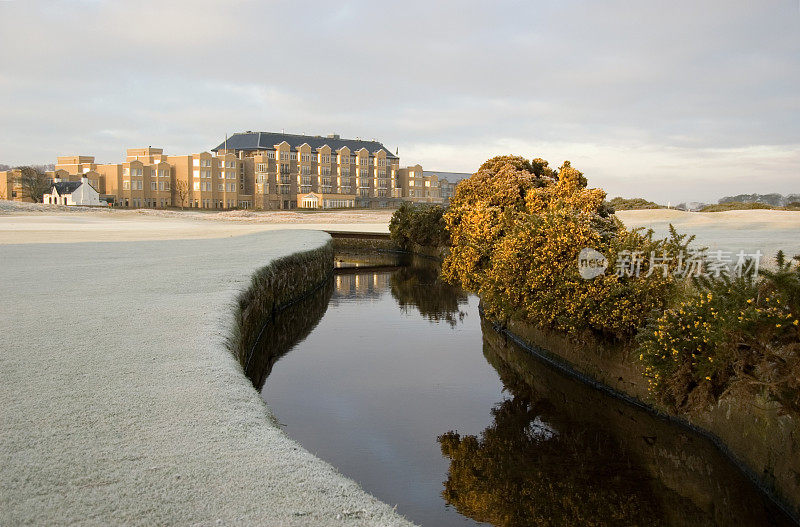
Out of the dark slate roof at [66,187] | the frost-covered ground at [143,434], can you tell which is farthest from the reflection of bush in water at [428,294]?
the dark slate roof at [66,187]

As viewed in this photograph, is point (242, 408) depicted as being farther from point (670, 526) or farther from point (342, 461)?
point (670, 526)

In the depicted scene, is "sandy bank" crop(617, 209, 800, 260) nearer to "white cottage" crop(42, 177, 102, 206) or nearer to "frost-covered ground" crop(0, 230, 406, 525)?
"frost-covered ground" crop(0, 230, 406, 525)

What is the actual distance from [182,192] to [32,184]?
2051cm

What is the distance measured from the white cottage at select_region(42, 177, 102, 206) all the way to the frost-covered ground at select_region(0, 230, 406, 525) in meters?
89.3

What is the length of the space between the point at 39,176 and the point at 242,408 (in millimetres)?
105979

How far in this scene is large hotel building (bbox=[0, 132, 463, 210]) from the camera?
3979 inches

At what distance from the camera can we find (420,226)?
46094 mm

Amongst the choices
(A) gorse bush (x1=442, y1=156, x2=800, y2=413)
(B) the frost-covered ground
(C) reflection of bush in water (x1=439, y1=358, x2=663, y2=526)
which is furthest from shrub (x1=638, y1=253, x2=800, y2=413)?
(B) the frost-covered ground

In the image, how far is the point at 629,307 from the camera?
12.2 meters

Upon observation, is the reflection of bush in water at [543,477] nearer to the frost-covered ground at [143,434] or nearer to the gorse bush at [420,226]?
the frost-covered ground at [143,434]

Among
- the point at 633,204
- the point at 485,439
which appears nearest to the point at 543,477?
the point at 485,439

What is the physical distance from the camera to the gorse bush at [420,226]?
4478 centimetres

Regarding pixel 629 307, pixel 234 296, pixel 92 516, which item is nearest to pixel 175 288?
pixel 234 296

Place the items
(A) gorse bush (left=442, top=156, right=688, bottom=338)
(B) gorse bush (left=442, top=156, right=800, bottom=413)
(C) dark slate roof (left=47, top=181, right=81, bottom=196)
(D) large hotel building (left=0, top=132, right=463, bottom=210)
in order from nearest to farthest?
(B) gorse bush (left=442, top=156, right=800, bottom=413), (A) gorse bush (left=442, top=156, right=688, bottom=338), (C) dark slate roof (left=47, top=181, right=81, bottom=196), (D) large hotel building (left=0, top=132, right=463, bottom=210)
